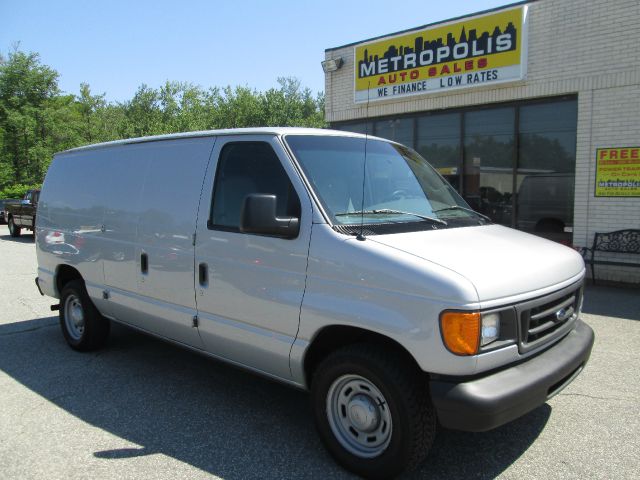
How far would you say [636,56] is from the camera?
8.62 metres

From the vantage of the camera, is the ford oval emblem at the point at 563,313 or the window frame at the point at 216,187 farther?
the window frame at the point at 216,187

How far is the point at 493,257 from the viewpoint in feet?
10.1

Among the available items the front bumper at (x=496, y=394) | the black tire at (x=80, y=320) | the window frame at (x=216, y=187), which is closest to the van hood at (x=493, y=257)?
the front bumper at (x=496, y=394)

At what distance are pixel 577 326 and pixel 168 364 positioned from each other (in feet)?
12.1

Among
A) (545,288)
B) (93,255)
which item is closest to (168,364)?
(93,255)

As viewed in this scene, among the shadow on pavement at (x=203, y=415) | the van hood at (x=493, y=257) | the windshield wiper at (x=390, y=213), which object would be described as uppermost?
the windshield wiper at (x=390, y=213)

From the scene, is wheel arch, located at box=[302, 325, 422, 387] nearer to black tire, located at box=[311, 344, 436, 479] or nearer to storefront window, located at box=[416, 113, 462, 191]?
black tire, located at box=[311, 344, 436, 479]

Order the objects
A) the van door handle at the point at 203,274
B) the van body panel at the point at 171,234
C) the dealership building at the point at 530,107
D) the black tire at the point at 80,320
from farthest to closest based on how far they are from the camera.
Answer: the dealership building at the point at 530,107
the black tire at the point at 80,320
the van body panel at the point at 171,234
the van door handle at the point at 203,274

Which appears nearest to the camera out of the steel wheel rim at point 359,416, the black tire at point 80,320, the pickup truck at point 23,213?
the steel wheel rim at point 359,416

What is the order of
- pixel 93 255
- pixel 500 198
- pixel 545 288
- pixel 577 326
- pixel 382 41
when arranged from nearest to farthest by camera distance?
pixel 545 288, pixel 577 326, pixel 93 255, pixel 500 198, pixel 382 41

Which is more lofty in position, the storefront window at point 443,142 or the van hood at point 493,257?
the storefront window at point 443,142

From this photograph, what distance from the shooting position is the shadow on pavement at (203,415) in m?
3.30

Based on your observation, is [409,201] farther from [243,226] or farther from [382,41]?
[382,41]

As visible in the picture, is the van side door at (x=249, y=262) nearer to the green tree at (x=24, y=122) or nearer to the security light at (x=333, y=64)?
the security light at (x=333, y=64)
